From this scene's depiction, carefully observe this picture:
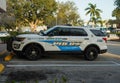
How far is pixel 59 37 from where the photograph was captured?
14.8 metres

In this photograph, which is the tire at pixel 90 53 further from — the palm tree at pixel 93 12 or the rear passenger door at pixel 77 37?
the palm tree at pixel 93 12

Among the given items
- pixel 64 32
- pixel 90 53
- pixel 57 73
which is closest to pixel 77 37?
pixel 64 32

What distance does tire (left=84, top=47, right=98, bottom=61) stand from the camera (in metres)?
15.2

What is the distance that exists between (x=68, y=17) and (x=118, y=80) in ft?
262

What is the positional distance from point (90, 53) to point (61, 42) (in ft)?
5.18

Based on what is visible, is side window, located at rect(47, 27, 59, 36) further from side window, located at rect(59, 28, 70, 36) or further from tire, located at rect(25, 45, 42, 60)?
tire, located at rect(25, 45, 42, 60)

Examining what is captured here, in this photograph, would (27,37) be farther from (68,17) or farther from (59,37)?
(68,17)

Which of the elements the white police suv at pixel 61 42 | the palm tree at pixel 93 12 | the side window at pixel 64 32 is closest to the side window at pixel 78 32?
the white police suv at pixel 61 42

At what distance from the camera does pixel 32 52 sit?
47.8ft

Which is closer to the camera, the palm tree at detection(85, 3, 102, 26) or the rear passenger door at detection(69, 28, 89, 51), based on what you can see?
the rear passenger door at detection(69, 28, 89, 51)

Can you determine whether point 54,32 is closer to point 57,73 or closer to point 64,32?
point 64,32

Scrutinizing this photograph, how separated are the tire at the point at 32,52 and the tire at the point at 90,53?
2.34m

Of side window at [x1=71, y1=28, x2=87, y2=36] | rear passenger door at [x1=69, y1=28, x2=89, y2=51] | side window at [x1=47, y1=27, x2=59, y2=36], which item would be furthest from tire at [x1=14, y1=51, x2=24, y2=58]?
side window at [x1=71, y1=28, x2=87, y2=36]

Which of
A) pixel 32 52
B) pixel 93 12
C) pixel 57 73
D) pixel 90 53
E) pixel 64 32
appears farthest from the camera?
pixel 93 12
